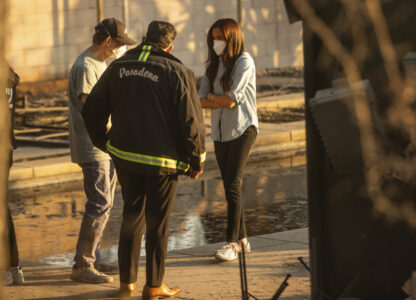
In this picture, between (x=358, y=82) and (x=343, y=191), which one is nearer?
(x=358, y=82)

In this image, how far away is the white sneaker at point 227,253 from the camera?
7707 millimetres

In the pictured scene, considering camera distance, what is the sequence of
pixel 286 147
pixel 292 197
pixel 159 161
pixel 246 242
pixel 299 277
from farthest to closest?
pixel 286 147 < pixel 292 197 < pixel 246 242 < pixel 299 277 < pixel 159 161

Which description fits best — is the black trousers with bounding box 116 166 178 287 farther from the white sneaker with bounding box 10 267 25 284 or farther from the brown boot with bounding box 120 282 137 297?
the white sneaker with bounding box 10 267 25 284

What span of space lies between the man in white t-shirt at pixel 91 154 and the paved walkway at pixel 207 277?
0.58ft

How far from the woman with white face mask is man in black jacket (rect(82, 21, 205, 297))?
44.1 inches

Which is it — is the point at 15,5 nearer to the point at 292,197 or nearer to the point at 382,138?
the point at 292,197

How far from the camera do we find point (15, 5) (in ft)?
64.1

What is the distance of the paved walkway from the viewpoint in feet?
22.4

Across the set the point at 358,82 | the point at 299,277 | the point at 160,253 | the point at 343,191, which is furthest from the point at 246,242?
the point at 358,82

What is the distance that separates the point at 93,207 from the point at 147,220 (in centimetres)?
78

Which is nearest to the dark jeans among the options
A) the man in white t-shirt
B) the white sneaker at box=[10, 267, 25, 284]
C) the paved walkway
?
the man in white t-shirt

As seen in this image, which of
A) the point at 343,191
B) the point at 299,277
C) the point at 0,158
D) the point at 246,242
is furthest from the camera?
the point at 246,242

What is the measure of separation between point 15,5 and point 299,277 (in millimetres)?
13612

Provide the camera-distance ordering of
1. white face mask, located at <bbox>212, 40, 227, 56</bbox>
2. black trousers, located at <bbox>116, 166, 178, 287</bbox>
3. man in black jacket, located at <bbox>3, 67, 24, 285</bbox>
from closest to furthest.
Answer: black trousers, located at <bbox>116, 166, 178, 287</bbox> → man in black jacket, located at <bbox>3, 67, 24, 285</bbox> → white face mask, located at <bbox>212, 40, 227, 56</bbox>
